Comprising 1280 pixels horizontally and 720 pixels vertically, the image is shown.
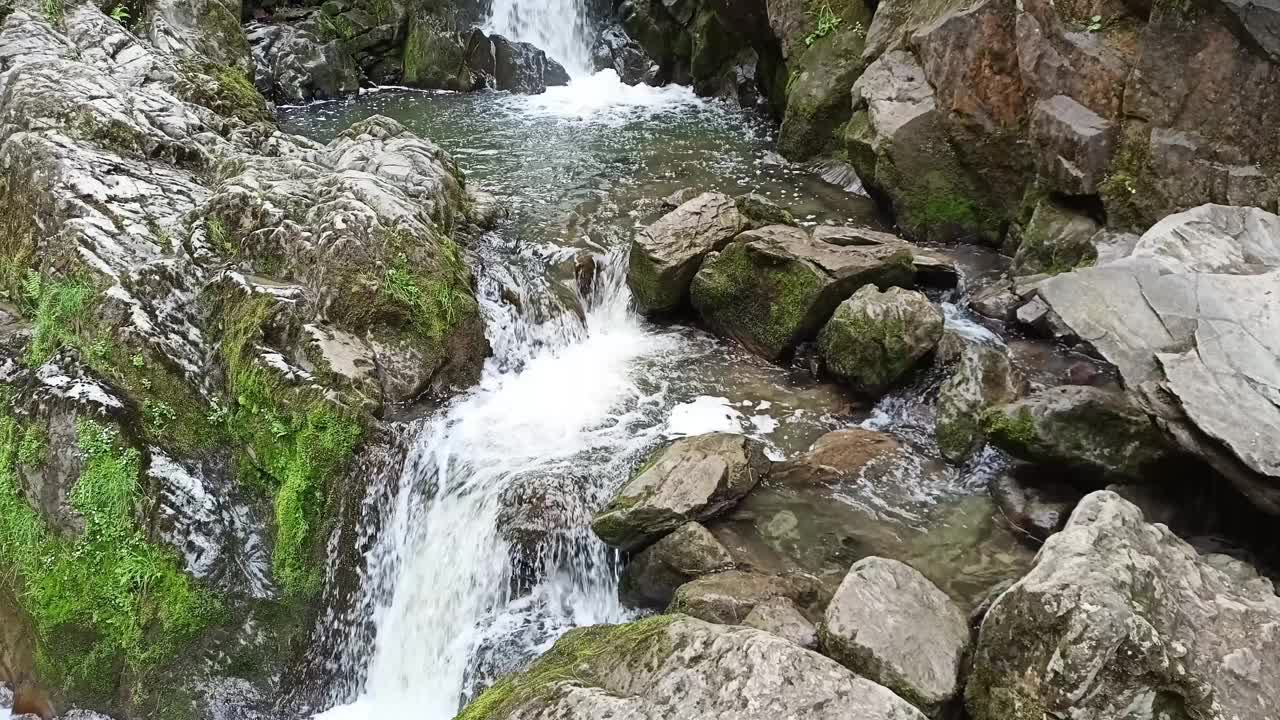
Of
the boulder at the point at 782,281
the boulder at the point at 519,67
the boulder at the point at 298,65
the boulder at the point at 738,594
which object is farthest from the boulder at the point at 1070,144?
the boulder at the point at 298,65

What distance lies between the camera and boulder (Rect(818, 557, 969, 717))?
14.3 feet

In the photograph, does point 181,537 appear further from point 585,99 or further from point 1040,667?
point 585,99

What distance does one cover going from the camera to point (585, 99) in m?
17.9

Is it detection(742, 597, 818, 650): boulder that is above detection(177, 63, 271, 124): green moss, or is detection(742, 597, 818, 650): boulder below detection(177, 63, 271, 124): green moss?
below

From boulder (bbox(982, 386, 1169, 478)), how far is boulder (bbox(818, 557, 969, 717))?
1.87 metres

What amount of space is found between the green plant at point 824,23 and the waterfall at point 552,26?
7656 millimetres

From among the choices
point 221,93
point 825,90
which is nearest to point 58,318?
point 221,93

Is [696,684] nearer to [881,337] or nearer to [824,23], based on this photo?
[881,337]

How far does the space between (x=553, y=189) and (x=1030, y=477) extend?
303 inches

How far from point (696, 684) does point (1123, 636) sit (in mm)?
1880

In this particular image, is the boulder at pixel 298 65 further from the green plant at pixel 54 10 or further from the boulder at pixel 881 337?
the boulder at pixel 881 337

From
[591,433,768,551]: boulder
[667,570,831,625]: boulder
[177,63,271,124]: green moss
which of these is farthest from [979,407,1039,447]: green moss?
[177,63,271,124]: green moss

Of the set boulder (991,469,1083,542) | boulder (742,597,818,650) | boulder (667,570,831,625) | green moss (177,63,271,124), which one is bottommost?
boulder (667,570,831,625)

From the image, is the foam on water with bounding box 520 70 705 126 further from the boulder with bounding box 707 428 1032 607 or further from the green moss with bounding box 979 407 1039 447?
the green moss with bounding box 979 407 1039 447
